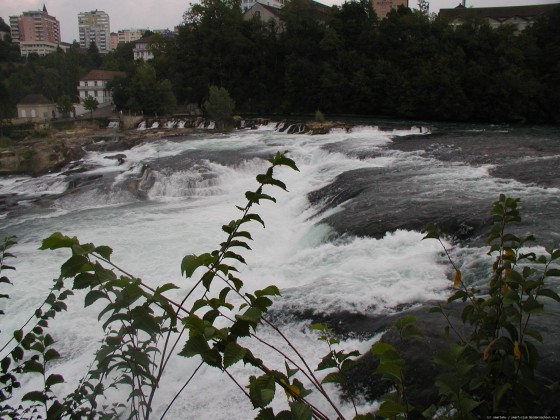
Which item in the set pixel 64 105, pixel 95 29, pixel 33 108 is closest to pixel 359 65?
pixel 64 105

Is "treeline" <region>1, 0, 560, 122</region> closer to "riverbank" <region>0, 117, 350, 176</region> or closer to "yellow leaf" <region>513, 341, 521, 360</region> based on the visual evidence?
"riverbank" <region>0, 117, 350, 176</region>

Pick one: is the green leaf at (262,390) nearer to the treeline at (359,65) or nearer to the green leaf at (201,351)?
the green leaf at (201,351)

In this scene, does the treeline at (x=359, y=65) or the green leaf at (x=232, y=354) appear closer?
the green leaf at (x=232, y=354)

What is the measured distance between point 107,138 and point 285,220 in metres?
17.9

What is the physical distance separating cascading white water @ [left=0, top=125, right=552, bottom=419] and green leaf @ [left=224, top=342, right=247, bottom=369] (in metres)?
2.13

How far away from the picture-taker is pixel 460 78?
32219mm

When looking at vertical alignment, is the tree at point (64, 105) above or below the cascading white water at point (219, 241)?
above

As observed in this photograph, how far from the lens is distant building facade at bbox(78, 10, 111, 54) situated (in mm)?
180250

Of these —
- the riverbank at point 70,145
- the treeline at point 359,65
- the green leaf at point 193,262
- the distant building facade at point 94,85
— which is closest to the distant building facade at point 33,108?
the treeline at point 359,65

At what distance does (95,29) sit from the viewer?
18188 centimetres

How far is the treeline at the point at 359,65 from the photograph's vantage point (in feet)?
103

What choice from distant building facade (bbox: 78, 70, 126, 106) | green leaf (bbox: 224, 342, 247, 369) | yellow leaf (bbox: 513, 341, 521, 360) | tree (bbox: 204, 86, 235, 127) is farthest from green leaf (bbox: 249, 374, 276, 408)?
distant building facade (bbox: 78, 70, 126, 106)

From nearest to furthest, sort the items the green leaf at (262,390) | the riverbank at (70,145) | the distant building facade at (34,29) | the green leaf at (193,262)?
the green leaf at (262,390)
the green leaf at (193,262)
the riverbank at (70,145)
the distant building facade at (34,29)

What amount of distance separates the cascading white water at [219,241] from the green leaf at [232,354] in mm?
2128
